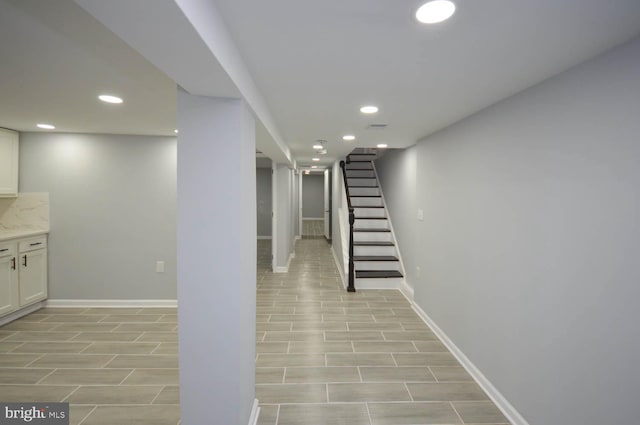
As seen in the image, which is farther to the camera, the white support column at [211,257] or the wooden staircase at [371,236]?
the wooden staircase at [371,236]

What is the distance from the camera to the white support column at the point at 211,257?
161 cm

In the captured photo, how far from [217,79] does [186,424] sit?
1758 millimetres

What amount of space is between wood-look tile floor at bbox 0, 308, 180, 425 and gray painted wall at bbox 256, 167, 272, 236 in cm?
584

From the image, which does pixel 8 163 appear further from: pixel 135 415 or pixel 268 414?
pixel 268 414

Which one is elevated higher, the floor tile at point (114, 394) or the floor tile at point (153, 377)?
the floor tile at point (153, 377)

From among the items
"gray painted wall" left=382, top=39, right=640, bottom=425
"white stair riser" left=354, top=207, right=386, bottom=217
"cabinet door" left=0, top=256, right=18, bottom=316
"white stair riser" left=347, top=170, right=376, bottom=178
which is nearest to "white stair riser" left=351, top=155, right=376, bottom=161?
"white stair riser" left=347, top=170, right=376, bottom=178

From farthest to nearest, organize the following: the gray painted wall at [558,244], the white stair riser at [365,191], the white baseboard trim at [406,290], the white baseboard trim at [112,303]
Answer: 1. the white stair riser at [365,191]
2. the white baseboard trim at [406,290]
3. the white baseboard trim at [112,303]
4. the gray painted wall at [558,244]

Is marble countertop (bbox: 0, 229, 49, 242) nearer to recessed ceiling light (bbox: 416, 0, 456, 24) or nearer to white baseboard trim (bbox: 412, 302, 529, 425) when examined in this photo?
recessed ceiling light (bbox: 416, 0, 456, 24)

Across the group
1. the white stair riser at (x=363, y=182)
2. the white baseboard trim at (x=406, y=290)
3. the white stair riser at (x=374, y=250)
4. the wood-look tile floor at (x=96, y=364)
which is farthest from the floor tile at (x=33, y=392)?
the white stair riser at (x=363, y=182)

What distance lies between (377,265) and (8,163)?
4.98m

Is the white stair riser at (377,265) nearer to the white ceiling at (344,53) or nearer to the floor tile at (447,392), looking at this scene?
the floor tile at (447,392)

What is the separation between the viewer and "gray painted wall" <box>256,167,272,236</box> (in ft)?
31.0

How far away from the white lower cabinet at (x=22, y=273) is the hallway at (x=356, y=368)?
2609mm

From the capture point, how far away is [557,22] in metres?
1.18
